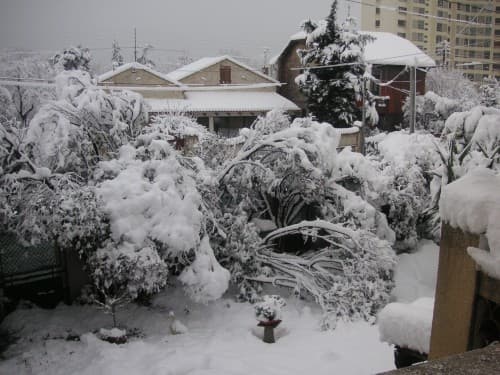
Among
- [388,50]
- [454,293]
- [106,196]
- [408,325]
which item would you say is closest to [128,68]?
[388,50]

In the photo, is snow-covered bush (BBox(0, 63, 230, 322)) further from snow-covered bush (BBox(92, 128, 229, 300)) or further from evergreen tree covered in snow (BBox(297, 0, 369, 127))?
evergreen tree covered in snow (BBox(297, 0, 369, 127))

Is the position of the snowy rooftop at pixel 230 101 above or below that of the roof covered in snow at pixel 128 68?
below

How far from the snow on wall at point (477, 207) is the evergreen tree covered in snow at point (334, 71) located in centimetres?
1919

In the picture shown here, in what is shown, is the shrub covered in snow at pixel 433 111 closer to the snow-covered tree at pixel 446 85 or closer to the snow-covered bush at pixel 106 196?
the snow-covered tree at pixel 446 85

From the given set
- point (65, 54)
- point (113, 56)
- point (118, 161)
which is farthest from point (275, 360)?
point (113, 56)

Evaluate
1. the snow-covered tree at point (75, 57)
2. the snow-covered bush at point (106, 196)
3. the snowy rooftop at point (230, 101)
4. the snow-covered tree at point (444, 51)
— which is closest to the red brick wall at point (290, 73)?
the snowy rooftop at point (230, 101)

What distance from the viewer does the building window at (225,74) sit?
2667 cm

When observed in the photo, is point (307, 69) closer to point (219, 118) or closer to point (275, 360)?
point (219, 118)

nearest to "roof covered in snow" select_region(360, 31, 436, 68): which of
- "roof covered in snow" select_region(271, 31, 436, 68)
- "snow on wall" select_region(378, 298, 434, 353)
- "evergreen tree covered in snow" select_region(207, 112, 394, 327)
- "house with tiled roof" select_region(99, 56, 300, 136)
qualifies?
"roof covered in snow" select_region(271, 31, 436, 68)

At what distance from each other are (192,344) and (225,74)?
2134cm

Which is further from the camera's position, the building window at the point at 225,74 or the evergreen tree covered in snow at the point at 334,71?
the building window at the point at 225,74

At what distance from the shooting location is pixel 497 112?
37.3 ft

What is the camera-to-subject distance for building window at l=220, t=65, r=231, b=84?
26672 mm

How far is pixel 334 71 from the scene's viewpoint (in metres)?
21.6
